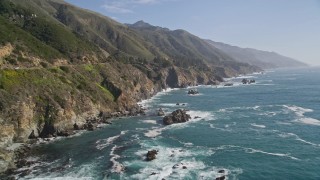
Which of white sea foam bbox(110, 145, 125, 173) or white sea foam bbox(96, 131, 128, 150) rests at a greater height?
white sea foam bbox(96, 131, 128, 150)

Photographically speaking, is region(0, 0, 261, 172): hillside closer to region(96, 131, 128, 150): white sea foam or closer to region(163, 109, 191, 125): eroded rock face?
region(96, 131, 128, 150): white sea foam

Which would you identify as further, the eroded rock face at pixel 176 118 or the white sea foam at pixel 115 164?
the eroded rock face at pixel 176 118

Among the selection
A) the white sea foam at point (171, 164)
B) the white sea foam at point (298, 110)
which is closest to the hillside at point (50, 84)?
the white sea foam at point (171, 164)

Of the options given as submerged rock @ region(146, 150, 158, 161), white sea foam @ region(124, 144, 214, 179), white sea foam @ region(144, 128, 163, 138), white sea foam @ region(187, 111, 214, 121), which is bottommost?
white sea foam @ region(124, 144, 214, 179)

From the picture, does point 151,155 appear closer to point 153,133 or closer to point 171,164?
point 171,164

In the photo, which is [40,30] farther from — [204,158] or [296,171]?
[296,171]

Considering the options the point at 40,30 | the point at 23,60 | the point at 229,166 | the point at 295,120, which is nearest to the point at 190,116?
the point at 295,120

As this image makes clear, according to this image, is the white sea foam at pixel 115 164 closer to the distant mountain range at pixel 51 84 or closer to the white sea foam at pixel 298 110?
the distant mountain range at pixel 51 84

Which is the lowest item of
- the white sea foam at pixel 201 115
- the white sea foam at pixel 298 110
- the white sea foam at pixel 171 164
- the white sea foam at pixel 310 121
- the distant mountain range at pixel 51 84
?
the white sea foam at pixel 171 164

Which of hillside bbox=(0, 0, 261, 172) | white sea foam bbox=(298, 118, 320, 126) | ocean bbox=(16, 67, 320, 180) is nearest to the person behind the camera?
ocean bbox=(16, 67, 320, 180)

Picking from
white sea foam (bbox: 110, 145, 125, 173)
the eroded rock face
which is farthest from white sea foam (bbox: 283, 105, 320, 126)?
white sea foam (bbox: 110, 145, 125, 173)
